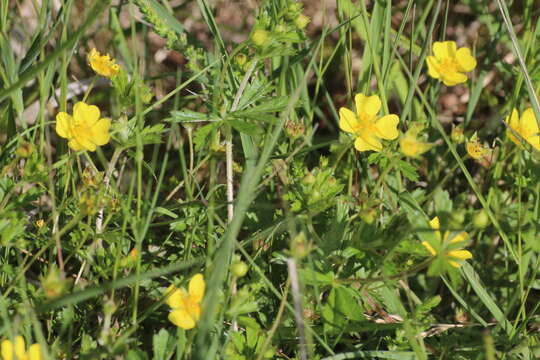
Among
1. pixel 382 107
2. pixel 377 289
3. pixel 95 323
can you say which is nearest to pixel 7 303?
pixel 95 323

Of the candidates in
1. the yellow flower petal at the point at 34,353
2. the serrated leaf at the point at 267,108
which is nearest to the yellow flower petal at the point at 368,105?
the serrated leaf at the point at 267,108

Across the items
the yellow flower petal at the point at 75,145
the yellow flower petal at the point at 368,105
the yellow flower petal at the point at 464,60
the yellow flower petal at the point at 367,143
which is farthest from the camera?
the yellow flower petal at the point at 464,60

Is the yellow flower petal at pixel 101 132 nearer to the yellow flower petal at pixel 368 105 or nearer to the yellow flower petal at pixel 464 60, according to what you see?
the yellow flower petal at pixel 368 105

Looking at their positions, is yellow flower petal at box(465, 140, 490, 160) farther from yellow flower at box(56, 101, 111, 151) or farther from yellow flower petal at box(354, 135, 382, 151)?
yellow flower at box(56, 101, 111, 151)

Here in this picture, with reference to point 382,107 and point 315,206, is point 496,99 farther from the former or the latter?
point 315,206

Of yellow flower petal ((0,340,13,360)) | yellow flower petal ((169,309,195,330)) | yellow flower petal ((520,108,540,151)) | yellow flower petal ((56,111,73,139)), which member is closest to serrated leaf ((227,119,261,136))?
yellow flower petal ((56,111,73,139))

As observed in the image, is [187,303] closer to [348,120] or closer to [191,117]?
[191,117]
